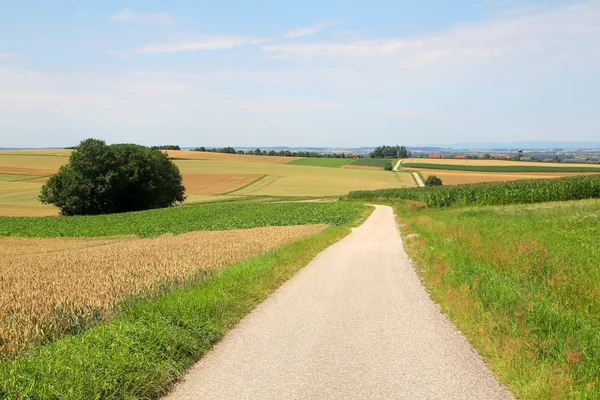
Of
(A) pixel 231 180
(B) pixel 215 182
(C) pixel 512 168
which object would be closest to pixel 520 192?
(A) pixel 231 180

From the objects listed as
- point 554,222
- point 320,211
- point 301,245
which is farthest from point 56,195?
point 554,222

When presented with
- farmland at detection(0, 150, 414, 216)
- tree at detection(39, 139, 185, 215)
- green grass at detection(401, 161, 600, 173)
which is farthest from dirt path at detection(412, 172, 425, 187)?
tree at detection(39, 139, 185, 215)

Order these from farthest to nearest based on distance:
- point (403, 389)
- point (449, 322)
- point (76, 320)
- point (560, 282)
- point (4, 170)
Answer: point (4, 170)
point (560, 282)
point (449, 322)
point (76, 320)
point (403, 389)

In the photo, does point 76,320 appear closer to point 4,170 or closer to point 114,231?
point 114,231

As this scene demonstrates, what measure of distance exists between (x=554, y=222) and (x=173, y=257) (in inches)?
709

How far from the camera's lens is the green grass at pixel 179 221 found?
4040 cm

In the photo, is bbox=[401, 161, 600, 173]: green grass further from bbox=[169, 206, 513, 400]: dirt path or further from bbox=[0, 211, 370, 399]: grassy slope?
bbox=[0, 211, 370, 399]: grassy slope

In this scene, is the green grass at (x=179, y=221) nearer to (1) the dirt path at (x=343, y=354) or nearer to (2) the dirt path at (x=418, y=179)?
(1) the dirt path at (x=343, y=354)

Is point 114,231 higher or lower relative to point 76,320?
lower

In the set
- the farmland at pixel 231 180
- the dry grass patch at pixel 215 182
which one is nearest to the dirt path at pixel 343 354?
the farmland at pixel 231 180

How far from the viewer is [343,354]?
7.34m

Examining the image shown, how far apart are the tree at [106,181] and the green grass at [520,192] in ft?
125

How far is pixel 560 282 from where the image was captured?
35.7ft

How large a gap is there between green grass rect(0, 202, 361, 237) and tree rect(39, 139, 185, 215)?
51.1 ft
